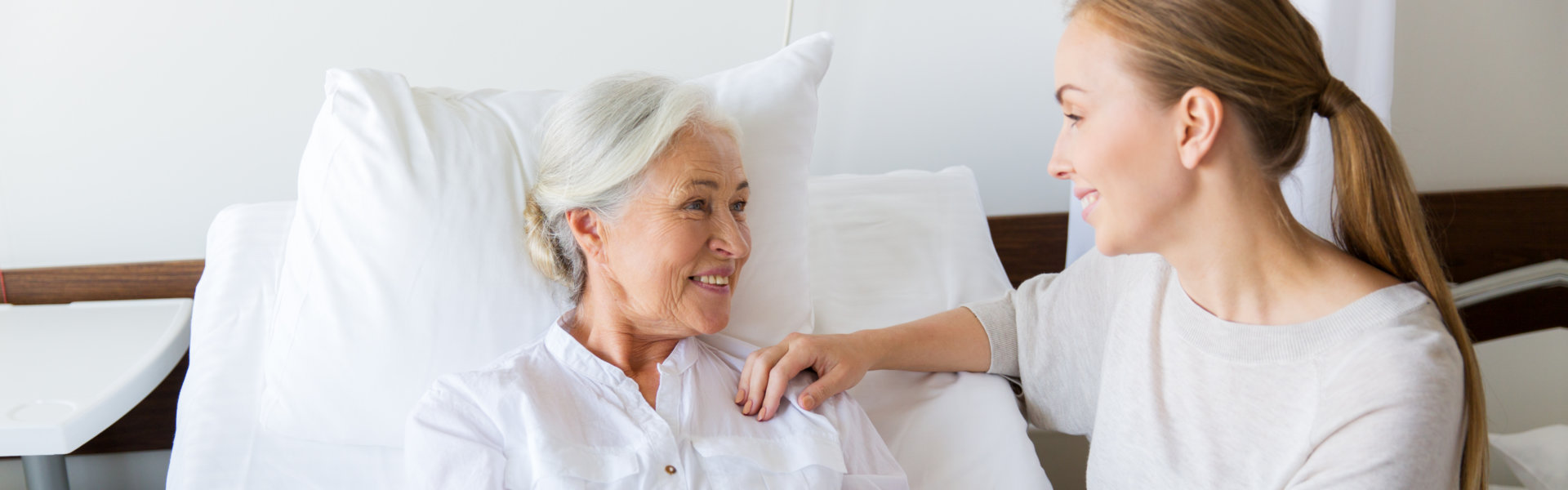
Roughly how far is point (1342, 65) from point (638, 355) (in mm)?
1108

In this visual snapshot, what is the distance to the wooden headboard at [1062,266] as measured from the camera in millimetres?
1816

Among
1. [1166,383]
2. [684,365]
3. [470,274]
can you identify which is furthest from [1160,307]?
[470,274]

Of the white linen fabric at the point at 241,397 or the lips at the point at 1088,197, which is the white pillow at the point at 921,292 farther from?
the white linen fabric at the point at 241,397

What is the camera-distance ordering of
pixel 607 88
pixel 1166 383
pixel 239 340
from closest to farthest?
pixel 1166 383 < pixel 607 88 < pixel 239 340

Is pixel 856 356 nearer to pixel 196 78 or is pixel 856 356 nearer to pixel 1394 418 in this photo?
pixel 1394 418

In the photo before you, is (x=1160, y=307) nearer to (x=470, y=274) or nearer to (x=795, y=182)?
(x=795, y=182)

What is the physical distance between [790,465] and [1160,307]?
0.52 meters

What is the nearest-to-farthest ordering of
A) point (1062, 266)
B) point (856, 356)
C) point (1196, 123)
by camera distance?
point (1196, 123)
point (856, 356)
point (1062, 266)

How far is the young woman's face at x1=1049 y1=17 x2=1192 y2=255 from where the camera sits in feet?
3.45

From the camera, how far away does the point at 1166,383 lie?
1.21m

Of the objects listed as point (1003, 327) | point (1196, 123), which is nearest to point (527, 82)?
point (1003, 327)

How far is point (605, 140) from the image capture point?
1282 millimetres

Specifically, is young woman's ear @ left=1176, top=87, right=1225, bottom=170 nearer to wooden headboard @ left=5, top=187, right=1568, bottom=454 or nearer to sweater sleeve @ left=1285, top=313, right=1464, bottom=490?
sweater sleeve @ left=1285, top=313, right=1464, bottom=490

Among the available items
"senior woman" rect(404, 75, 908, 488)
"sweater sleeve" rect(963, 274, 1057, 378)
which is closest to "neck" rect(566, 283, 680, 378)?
"senior woman" rect(404, 75, 908, 488)
